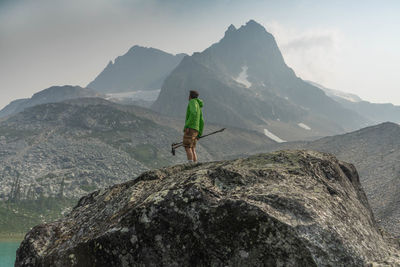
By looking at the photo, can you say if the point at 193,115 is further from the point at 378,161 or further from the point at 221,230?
the point at 378,161

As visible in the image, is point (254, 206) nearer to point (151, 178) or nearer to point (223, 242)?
point (223, 242)

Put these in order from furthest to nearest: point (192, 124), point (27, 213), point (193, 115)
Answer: point (27, 213) < point (192, 124) < point (193, 115)

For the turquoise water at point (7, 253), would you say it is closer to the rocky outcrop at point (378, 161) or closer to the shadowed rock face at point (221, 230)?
the rocky outcrop at point (378, 161)

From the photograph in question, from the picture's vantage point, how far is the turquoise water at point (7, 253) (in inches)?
2603

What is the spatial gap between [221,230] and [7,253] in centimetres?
8573

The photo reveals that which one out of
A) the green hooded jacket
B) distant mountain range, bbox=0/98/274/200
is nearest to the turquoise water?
distant mountain range, bbox=0/98/274/200

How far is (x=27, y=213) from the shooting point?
107000 mm

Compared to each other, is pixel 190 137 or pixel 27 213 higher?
pixel 190 137

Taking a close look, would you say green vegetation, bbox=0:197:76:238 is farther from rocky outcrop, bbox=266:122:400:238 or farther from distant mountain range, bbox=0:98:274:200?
rocky outcrop, bbox=266:122:400:238

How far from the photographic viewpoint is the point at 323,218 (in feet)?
23.7

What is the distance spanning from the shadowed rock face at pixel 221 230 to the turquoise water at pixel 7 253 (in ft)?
232

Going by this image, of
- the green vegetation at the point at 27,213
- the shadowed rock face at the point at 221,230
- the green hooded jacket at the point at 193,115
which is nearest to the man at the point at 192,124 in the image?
the green hooded jacket at the point at 193,115

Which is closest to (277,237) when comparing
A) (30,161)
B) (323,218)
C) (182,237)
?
(323,218)

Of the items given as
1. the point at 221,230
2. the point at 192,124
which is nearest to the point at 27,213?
the point at 192,124
